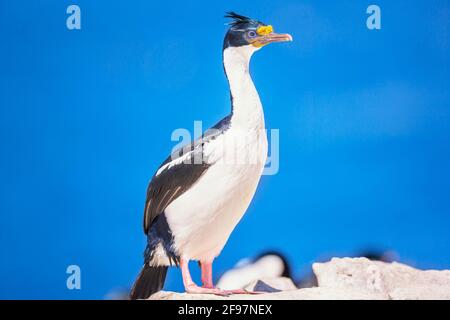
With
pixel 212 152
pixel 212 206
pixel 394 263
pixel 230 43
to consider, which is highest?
pixel 230 43

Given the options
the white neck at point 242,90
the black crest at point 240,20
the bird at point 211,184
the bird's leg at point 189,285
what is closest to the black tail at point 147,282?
the bird at point 211,184

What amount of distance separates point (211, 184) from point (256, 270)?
0.62 meters

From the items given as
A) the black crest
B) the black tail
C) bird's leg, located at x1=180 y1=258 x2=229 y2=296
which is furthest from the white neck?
the black tail

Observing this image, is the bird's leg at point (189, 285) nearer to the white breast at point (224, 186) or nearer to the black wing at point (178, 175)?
the white breast at point (224, 186)

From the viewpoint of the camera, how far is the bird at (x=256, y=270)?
3.36 m

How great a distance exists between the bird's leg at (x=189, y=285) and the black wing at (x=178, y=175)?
0.27 metres

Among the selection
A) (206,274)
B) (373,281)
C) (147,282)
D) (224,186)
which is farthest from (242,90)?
(373,281)

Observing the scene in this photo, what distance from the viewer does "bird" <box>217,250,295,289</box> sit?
11.0 ft

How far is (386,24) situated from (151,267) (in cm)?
173

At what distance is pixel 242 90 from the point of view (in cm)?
312

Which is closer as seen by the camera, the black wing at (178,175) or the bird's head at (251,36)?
the black wing at (178,175)
